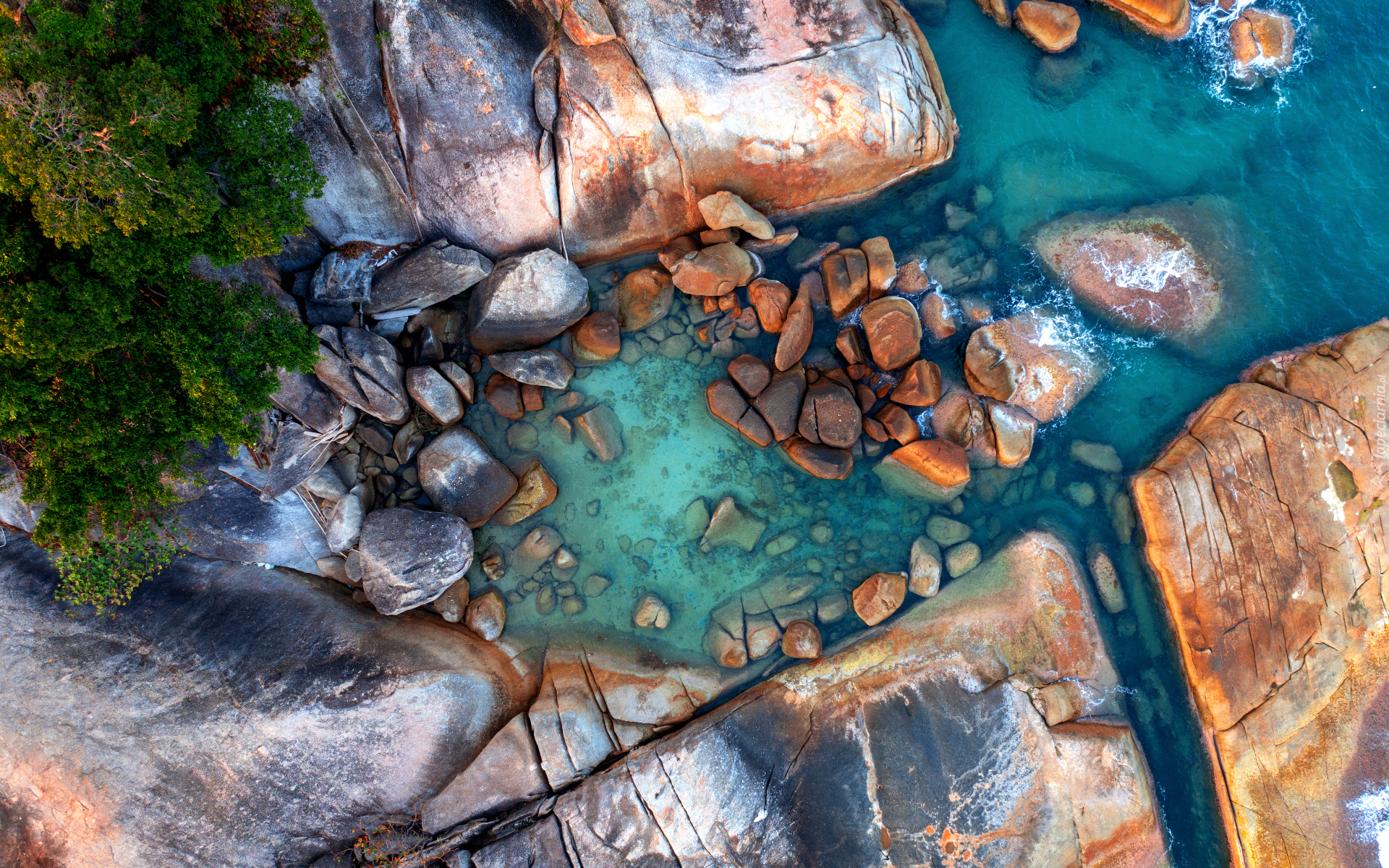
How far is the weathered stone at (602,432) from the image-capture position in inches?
408

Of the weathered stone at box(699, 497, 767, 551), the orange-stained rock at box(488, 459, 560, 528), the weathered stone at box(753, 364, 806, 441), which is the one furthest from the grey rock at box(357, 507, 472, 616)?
the weathered stone at box(753, 364, 806, 441)

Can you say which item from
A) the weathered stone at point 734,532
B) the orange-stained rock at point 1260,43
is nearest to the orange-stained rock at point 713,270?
the weathered stone at point 734,532

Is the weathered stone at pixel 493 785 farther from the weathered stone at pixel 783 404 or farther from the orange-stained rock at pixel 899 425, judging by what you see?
the orange-stained rock at pixel 899 425

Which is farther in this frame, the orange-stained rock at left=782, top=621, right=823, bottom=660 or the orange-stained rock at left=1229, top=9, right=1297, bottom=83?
the orange-stained rock at left=1229, top=9, right=1297, bottom=83

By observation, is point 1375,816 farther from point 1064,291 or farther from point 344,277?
point 344,277

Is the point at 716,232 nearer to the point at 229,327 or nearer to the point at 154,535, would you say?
the point at 229,327

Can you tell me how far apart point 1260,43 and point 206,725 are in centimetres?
1852

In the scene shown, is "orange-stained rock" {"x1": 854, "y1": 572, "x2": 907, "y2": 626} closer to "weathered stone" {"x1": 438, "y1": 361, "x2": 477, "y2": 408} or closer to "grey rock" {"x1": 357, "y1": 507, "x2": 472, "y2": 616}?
"grey rock" {"x1": 357, "y1": 507, "x2": 472, "y2": 616}

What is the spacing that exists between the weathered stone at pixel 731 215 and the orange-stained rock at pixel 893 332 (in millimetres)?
2116

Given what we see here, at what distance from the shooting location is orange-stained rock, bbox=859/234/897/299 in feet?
34.2

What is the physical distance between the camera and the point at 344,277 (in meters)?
9.35

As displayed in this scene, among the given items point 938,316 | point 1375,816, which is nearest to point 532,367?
point 938,316

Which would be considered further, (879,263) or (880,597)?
(879,263)

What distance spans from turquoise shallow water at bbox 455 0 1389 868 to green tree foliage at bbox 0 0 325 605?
397 cm
